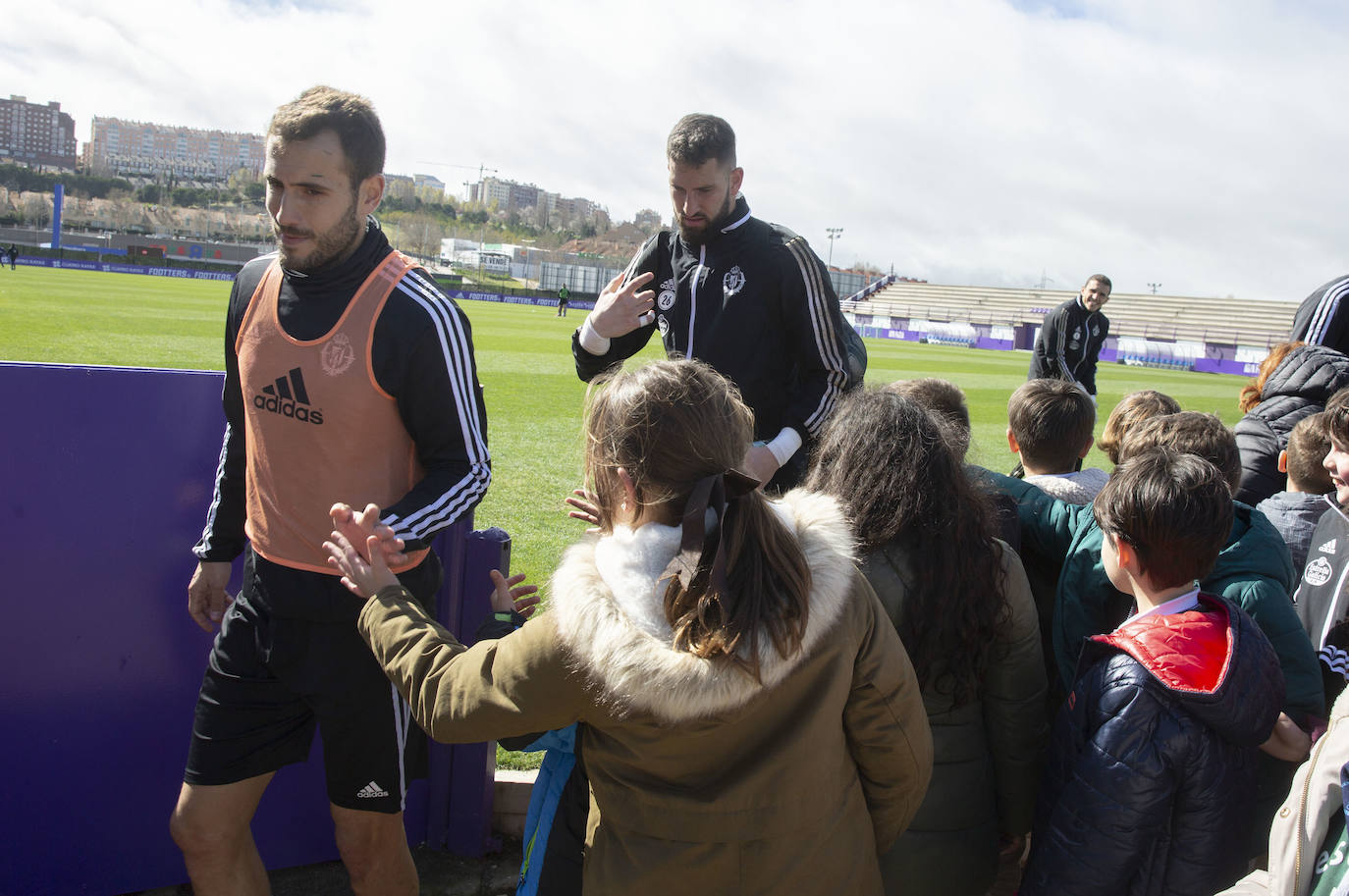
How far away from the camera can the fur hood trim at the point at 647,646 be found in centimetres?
145

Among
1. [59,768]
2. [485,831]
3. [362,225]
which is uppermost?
[362,225]

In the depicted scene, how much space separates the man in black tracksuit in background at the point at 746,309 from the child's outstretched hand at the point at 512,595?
947mm

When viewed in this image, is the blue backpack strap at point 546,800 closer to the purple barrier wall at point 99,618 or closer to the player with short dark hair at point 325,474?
the player with short dark hair at point 325,474

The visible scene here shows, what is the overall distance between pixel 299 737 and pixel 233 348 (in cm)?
104

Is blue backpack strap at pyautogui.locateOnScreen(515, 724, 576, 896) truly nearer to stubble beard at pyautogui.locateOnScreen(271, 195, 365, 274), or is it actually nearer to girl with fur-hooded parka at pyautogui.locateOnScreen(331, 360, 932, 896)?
girl with fur-hooded parka at pyautogui.locateOnScreen(331, 360, 932, 896)

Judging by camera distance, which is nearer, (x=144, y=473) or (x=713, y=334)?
(x=144, y=473)

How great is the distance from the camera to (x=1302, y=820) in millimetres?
1434

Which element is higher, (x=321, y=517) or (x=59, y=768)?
(x=321, y=517)

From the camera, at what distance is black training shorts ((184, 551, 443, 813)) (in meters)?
2.28

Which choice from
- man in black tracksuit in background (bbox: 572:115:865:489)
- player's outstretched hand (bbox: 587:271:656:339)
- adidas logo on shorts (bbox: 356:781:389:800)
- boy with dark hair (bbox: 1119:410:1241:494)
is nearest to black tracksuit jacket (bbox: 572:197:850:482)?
man in black tracksuit in background (bbox: 572:115:865:489)

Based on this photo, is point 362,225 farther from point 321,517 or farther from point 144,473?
point 144,473

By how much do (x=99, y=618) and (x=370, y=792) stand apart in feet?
3.20

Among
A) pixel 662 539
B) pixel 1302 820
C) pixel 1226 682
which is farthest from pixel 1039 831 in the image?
pixel 662 539

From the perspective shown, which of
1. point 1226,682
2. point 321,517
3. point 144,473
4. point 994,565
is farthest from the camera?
point 144,473
